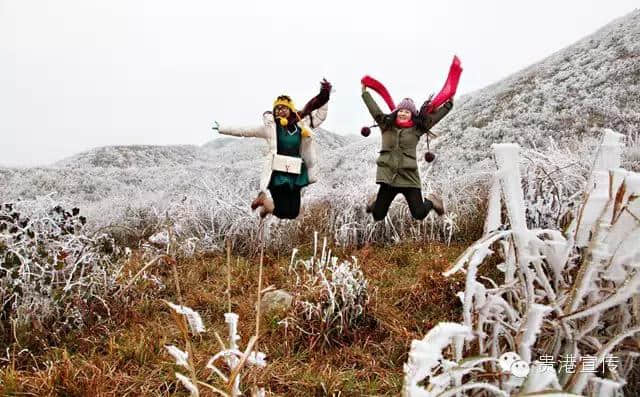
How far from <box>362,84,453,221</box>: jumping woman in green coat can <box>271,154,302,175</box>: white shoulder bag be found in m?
0.58

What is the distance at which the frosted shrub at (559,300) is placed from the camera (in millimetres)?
1295

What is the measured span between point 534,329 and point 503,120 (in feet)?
34.9

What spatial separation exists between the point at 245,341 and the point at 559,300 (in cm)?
239

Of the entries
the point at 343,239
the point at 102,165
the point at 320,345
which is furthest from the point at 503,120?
the point at 102,165

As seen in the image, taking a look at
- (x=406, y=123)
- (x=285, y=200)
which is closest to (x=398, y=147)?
(x=406, y=123)

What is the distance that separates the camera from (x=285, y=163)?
3141 mm

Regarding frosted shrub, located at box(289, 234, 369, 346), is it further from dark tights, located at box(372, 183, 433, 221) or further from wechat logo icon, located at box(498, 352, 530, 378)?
wechat logo icon, located at box(498, 352, 530, 378)

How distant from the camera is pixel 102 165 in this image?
1603cm

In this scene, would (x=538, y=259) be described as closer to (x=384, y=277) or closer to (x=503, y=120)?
(x=384, y=277)

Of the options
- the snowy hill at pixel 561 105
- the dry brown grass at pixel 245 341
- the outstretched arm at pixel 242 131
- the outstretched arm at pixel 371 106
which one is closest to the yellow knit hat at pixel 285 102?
the outstretched arm at pixel 242 131

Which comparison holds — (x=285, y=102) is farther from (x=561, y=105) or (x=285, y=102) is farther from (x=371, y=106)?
(x=561, y=105)

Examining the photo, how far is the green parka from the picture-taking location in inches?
125

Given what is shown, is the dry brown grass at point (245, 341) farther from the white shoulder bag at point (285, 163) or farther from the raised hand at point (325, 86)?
the raised hand at point (325, 86)

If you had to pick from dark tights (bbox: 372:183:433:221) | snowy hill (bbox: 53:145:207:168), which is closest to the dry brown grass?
dark tights (bbox: 372:183:433:221)
